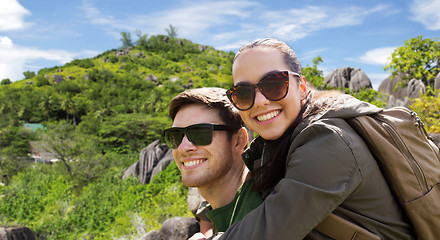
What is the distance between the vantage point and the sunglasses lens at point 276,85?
4.57ft

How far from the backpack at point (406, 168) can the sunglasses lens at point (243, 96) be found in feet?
1.48

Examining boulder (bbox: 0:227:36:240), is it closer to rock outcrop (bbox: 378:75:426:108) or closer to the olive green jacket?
the olive green jacket

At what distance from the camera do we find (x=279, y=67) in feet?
4.68

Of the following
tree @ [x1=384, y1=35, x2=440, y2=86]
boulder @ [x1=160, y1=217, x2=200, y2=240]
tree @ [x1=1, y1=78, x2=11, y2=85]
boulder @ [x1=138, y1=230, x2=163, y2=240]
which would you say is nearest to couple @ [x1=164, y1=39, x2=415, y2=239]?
boulder @ [x1=160, y1=217, x2=200, y2=240]

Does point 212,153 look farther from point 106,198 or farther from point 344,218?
point 106,198

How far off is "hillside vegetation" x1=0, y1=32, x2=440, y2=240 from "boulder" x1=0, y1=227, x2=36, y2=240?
3455mm

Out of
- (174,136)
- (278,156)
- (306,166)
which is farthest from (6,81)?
(306,166)

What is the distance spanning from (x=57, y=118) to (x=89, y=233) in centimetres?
4130

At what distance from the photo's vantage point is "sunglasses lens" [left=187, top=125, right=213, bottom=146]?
1.79 meters

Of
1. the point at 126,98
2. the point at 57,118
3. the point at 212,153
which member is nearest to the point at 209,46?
the point at 126,98

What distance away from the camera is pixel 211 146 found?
1.79 metres

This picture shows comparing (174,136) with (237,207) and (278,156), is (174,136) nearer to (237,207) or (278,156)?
(237,207)

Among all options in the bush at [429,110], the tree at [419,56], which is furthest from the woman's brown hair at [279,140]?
the tree at [419,56]

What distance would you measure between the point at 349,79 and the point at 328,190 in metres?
26.9
